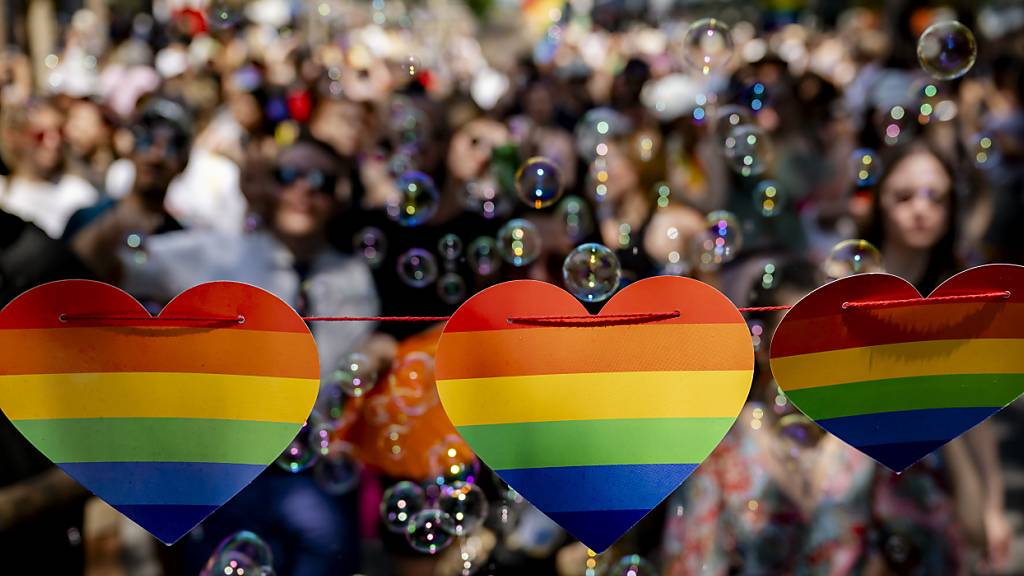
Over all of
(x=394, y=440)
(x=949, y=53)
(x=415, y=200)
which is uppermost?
(x=949, y=53)

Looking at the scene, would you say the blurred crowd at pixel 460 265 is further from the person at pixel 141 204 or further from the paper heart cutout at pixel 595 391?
the paper heart cutout at pixel 595 391

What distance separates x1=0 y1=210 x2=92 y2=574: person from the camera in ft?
11.0

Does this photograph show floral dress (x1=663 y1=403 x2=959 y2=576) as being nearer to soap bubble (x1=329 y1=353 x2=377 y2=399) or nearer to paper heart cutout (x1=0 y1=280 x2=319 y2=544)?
soap bubble (x1=329 y1=353 x2=377 y2=399)

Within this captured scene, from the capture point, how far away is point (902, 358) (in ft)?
7.98

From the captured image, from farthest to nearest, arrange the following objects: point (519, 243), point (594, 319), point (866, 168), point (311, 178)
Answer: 1. point (311, 178)
2. point (866, 168)
3. point (519, 243)
4. point (594, 319)

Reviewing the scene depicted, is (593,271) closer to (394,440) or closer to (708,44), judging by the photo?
(394,440)

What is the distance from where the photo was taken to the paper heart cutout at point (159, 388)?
2.35 m

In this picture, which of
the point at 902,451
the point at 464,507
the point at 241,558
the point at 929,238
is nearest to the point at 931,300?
the point at 902,451

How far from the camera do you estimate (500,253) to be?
11.7 feet

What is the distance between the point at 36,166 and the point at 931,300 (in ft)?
12.3

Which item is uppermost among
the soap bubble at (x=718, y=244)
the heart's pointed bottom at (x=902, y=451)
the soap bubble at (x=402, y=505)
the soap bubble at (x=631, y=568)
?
the heart's pointed bottom at (x=902, y=451)

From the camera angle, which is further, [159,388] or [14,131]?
[14,131]

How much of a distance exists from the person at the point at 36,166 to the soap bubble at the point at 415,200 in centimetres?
167

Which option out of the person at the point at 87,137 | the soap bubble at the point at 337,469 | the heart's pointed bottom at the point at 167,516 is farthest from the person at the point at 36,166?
the heart's pointed bottom at the point at 167,516
